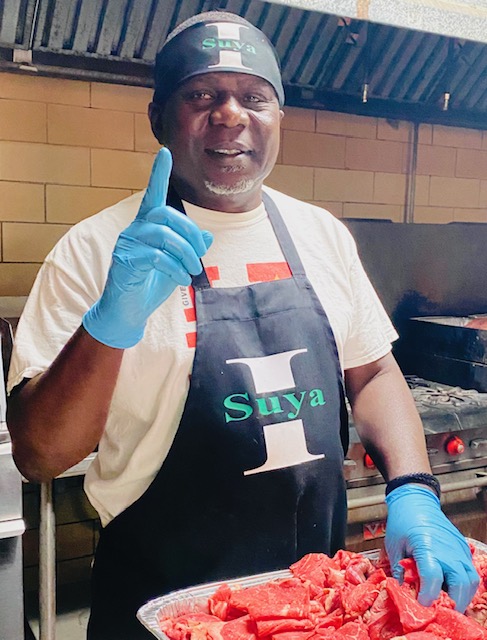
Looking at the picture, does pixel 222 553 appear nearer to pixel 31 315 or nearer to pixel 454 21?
pixel 31 315

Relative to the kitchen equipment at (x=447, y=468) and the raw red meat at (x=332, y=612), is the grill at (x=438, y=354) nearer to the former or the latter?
the kitchen equipment at (x=447, y=468)

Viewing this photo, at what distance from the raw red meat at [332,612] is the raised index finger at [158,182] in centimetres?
66

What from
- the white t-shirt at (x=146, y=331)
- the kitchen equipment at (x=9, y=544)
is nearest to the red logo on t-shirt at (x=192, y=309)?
the white t-shirt at (x=146, y=331)

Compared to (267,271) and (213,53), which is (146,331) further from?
(213,53)

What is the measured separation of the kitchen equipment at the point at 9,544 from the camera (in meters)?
1.07

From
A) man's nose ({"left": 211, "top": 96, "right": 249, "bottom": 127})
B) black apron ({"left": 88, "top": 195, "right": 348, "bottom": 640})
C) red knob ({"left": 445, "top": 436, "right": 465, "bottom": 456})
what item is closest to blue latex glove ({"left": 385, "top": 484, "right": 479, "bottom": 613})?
black apron ({"left": 88, "top": 195, "right": 348, "bottom": 640})

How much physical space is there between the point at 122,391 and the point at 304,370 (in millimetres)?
376

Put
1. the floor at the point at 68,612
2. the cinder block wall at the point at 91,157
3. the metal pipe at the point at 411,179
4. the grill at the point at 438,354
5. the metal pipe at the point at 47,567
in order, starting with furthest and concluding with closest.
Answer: the metal pipe at the point at 411,179 < the cinder block wall at the point at 91,157 < the floor at the point at 68,612 < the grill at the point at 438,354 < the metal pipe at the point at 47,567

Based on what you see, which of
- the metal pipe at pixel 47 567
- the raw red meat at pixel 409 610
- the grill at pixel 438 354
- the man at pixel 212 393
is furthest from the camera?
the grill at pixel 438 354

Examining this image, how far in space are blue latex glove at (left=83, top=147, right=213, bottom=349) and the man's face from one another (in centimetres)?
29

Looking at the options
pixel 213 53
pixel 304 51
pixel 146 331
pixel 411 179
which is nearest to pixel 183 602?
pixel 146 331

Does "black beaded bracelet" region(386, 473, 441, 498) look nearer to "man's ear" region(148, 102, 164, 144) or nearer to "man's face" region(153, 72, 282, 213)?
"man's face" region(153, 72, 282, 213)

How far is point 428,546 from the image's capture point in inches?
41.6

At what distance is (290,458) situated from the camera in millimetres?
1258
